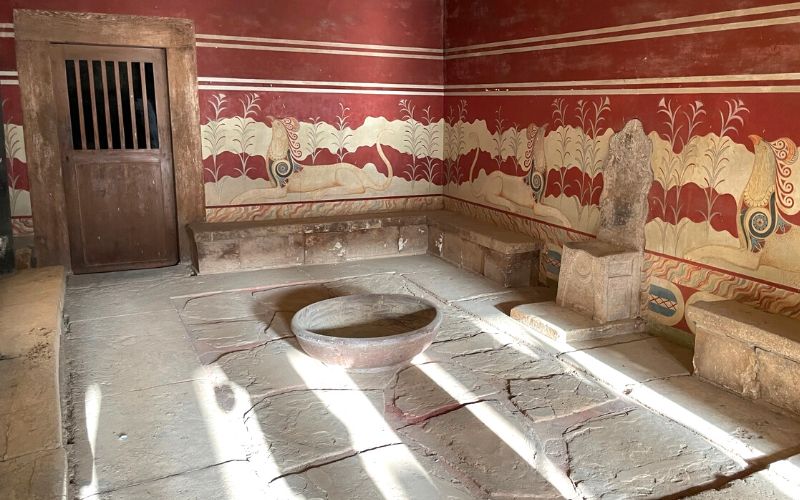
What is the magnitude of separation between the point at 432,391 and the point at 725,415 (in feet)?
4.60

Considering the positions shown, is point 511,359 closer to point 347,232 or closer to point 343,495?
point 343,495

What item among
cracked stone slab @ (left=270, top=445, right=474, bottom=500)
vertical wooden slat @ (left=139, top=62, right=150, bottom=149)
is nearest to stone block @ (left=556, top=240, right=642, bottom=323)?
cracked stone slab @ (left=270, top=445, right=474, bottom=500)

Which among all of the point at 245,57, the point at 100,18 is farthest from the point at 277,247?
the point at 100,18

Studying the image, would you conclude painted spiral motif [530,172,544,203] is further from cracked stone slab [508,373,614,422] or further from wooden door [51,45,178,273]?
wooden door [51,45,178,273]

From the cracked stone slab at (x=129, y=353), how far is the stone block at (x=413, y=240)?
7.89 ft

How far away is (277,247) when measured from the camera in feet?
18.2

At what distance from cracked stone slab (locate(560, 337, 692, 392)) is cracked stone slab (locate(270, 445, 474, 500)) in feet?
4.25

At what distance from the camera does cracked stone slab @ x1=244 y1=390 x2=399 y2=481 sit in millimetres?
2611

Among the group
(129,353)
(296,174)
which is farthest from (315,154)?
(129,353)

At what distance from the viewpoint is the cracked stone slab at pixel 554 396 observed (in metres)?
3.03

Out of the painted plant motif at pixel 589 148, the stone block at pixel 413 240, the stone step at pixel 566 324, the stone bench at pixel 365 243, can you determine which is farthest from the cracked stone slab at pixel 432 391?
the stone block at pixel 413 240

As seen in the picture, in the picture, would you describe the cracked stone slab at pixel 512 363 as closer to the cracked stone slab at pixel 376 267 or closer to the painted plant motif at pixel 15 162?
the cracked stone slab at pixel 376 267

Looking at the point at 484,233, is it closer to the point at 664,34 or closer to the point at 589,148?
the point at 589,148

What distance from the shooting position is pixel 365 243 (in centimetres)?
586
